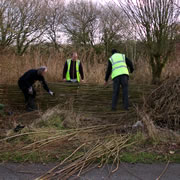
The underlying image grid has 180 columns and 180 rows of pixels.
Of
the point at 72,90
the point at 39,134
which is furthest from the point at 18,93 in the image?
the point at 39,134

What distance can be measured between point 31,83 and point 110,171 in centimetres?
435

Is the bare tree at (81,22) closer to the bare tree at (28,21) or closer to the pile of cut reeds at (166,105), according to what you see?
the bare tree at (28,21)

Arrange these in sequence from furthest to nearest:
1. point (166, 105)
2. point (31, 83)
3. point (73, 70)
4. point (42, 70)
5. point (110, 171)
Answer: point (73, 70) → point (31, 83) → point (42, 70) → point (166, 105) → point (110, 171)

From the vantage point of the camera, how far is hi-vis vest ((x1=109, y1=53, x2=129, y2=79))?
19.6 feet

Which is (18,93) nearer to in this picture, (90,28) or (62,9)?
(90,28)

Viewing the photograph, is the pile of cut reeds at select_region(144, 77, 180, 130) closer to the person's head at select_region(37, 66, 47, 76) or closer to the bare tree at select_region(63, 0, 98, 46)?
the person's head at select_region(37, 66, 47, 76)

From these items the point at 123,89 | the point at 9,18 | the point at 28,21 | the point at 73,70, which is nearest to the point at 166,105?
the point at 123,89

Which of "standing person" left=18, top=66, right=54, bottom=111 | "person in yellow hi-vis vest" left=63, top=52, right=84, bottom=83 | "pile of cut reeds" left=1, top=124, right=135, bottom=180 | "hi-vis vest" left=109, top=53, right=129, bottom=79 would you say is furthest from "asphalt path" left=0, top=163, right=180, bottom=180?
"person in yellow hi-vis vest" left=63, top=52, right=84, bottom=83

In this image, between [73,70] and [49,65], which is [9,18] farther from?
[73,70]

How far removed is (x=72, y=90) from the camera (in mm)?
6734

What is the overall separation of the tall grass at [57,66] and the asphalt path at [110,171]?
3.99 m

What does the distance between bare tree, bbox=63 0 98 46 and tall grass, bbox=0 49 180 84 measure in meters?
10.5

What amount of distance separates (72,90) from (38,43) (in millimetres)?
10886

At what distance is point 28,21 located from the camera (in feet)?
52.1
